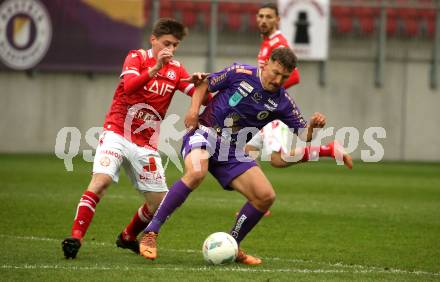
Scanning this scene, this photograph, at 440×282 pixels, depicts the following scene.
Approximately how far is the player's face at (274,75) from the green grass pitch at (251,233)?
1.43m

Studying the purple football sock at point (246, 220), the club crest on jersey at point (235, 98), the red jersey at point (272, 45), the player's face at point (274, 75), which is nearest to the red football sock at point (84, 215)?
the purple football sock at point (246, 220)

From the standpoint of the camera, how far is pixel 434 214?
12.2 meters

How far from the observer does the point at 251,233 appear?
9953 millimetres

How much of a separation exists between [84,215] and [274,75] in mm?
1875

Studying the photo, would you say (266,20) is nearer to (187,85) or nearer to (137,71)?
(187,85)

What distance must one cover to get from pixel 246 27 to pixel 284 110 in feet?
49.0

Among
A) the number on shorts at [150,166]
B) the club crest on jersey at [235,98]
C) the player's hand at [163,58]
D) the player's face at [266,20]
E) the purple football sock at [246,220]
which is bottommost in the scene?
the purple football sock at [246,220]

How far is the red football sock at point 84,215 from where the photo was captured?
7691 millimetres

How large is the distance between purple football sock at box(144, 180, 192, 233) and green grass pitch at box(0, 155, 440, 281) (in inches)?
12.1

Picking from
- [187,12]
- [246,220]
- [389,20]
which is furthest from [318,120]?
[389,20]

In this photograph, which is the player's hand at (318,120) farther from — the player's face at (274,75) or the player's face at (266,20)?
the player's face at (266,20)

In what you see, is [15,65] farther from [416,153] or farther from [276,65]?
[276,65]

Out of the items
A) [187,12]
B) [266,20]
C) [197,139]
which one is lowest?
[197,139]

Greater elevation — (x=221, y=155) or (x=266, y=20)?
(x=266, y=20)
